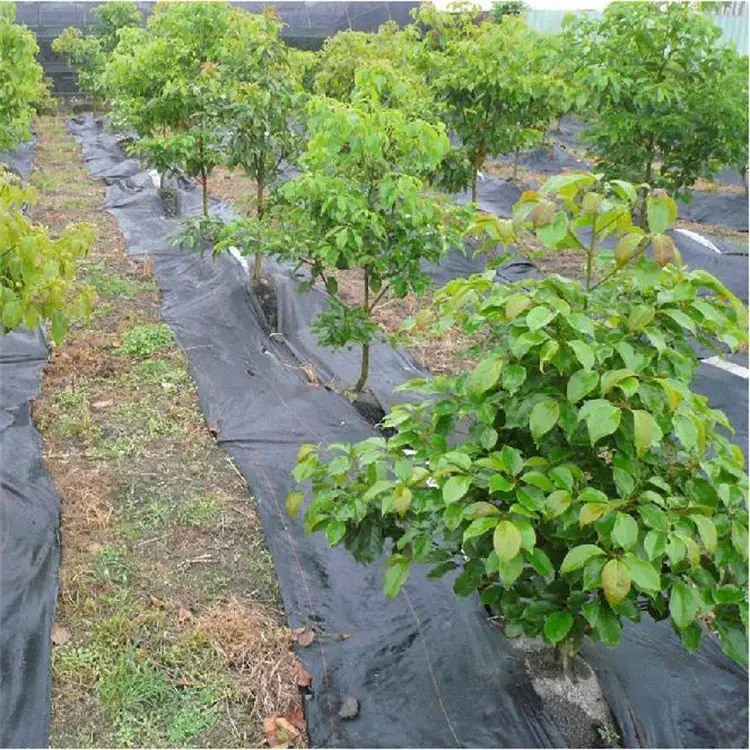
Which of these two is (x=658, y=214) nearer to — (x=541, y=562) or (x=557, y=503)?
(x=557, y=503)

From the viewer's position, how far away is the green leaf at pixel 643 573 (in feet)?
5.53

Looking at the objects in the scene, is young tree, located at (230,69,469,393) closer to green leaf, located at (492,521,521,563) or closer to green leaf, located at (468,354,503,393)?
green leaf, located at (468,354,503,393)

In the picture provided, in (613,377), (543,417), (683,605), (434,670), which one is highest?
(613,377)

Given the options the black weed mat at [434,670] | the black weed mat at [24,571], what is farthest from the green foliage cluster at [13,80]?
the black weed mat at [434,670]

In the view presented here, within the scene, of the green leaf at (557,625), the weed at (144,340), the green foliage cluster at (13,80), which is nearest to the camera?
the green leaf at (557,625)

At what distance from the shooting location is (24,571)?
121 inches

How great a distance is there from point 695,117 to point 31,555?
5728 millimetres

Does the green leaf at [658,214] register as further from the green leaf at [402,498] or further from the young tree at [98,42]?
the young tree at [98,42]

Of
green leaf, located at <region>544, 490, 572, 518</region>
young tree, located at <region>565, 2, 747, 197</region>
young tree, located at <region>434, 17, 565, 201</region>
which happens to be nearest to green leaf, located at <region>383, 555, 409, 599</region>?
green leaf, located at <region>544, 490, 572, 518</region>

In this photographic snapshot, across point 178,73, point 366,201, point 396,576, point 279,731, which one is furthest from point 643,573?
point 178,73

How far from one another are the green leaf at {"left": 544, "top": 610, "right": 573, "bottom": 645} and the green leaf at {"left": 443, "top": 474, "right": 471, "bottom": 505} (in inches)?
18.6

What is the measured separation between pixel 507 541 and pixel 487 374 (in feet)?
1.33

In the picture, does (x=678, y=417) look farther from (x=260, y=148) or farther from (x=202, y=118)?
(x=202, y=118)

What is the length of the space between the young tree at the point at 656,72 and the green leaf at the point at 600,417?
4.73 metres
